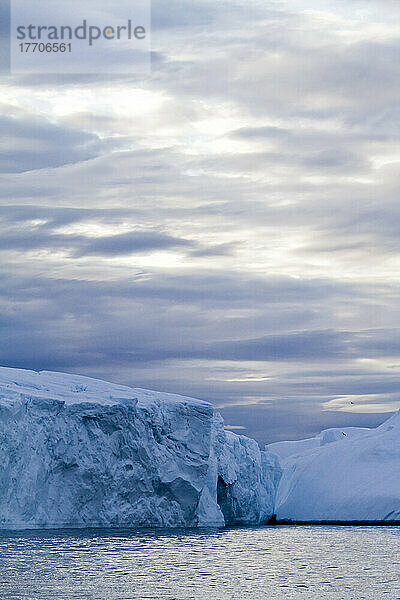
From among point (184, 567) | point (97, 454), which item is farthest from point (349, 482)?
point (184, 567)

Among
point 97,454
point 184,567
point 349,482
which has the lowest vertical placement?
point 349,482

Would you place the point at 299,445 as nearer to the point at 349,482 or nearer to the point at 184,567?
the point at 349,482

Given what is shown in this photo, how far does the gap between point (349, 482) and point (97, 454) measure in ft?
61.8

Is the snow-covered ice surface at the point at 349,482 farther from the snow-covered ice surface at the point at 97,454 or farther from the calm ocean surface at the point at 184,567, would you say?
the calm ocean surface at the point at 184,567

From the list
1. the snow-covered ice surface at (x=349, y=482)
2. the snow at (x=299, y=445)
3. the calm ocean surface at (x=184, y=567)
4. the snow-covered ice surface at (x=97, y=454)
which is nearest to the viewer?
the calm ocean surface at (x=184, y=567)

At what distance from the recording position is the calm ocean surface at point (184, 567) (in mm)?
15195

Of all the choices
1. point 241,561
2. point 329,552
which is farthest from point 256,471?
point 241,561

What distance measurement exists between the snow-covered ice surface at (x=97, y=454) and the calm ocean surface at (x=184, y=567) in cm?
150

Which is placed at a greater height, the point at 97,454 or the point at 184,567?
the point at 97,454

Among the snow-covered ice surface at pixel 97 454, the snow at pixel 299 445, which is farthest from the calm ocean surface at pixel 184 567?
the snow at pixel 299 445

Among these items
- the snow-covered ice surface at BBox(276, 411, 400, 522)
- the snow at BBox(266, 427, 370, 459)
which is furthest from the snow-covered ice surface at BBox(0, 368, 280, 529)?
the snow at BBox(266, 427, 370, 459)

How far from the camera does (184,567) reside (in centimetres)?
1928

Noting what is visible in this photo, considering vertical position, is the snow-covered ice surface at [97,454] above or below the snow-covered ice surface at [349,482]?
above

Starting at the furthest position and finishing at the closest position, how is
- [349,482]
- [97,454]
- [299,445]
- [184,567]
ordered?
1. [299,445]
2. [349,482]
3. [97,454]
4. [184,567]
